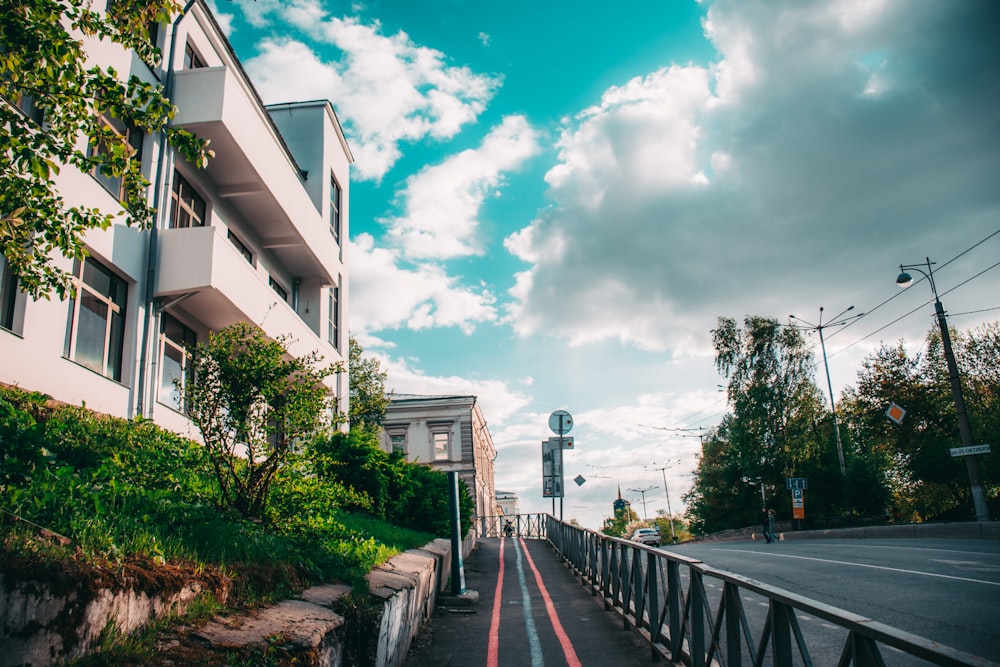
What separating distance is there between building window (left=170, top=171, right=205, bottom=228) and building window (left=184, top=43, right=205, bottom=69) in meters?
2.76

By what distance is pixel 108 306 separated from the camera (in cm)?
1185

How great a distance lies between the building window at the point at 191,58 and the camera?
612 inches

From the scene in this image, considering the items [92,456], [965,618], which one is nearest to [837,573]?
[965,618]

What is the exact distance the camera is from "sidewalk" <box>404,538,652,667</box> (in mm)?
7645

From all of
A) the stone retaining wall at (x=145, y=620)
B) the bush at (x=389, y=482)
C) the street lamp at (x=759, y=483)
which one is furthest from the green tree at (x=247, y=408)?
the street lamp at (x=759, y=483)

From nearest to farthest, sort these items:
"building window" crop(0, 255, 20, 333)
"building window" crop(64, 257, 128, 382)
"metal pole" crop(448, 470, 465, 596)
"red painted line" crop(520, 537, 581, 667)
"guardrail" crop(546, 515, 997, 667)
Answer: "guardrail" crop(546, 515, 997, 667) → "red painted line" crop(520, 537, 581, 667) → "building window" crop(0, 255, 20, 333) → "building window" crop(64, 257, 128, 382) → "metal pole" crop(448, 470, 465, 596)

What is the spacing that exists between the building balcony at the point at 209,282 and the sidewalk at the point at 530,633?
5.23 metres

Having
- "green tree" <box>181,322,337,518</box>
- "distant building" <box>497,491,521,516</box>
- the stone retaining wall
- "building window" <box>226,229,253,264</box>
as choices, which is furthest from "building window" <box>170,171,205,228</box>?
"distant building" <box>497,491,521,516</box>

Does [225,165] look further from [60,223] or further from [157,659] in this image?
[157,659]

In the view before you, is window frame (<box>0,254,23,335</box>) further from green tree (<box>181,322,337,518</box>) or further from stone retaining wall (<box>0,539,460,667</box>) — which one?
stone retaining wall (<box>0,539,460,667</box>)

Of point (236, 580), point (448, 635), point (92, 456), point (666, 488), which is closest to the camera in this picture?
point (236, 580)

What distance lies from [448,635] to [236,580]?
4.72m

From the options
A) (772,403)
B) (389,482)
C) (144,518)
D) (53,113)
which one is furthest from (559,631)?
(772,403)

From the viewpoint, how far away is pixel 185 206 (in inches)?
605
